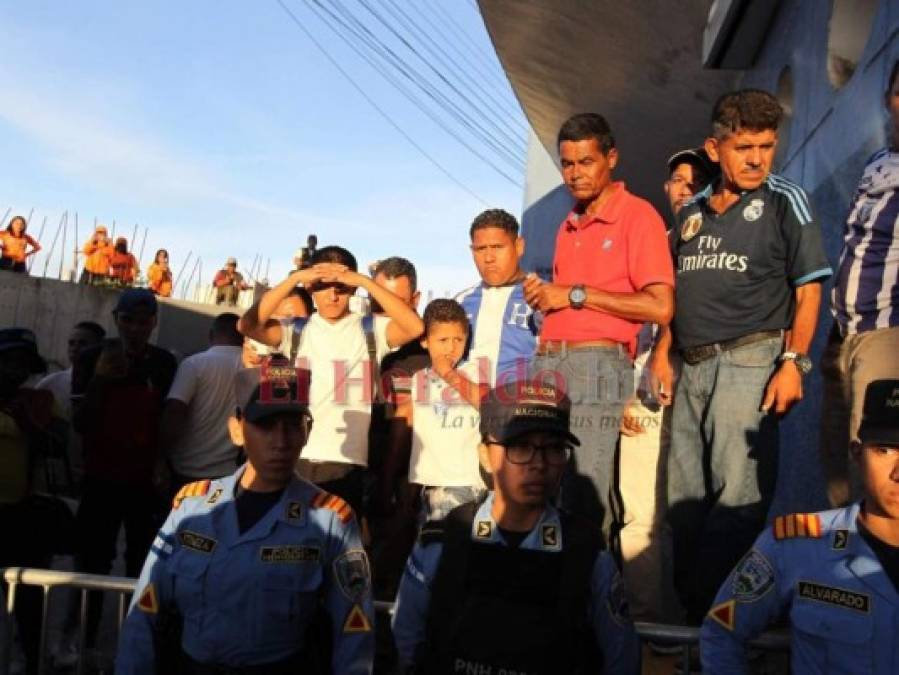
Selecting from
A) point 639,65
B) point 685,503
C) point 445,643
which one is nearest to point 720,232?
point 685,503

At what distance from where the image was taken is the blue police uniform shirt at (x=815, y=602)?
2.33 metres

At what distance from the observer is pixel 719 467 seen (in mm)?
3477

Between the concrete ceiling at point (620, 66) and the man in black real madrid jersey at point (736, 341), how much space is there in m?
6.55

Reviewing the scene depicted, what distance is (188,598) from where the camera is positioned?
9.52ft

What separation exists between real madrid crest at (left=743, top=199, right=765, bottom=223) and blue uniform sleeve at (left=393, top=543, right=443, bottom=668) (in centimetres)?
191

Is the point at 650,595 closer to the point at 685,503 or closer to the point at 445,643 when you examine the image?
the point at 685,503

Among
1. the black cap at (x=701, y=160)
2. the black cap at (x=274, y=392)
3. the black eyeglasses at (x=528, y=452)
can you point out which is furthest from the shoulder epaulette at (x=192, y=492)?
the black cap at (x=701, y=160)

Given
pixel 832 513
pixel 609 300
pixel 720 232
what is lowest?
pixel 832 513

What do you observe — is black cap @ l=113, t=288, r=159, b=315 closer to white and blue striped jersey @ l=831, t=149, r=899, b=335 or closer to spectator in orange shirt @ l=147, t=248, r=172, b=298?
white and blue striped jersey @ l=831, t=149, r=899, b=335

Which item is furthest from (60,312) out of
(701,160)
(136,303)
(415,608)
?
(415,608)

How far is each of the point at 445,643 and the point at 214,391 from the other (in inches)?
125

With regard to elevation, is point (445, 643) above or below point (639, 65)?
below

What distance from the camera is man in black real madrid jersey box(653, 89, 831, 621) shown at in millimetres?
3375

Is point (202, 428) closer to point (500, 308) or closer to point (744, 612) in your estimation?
point (500, 308)
